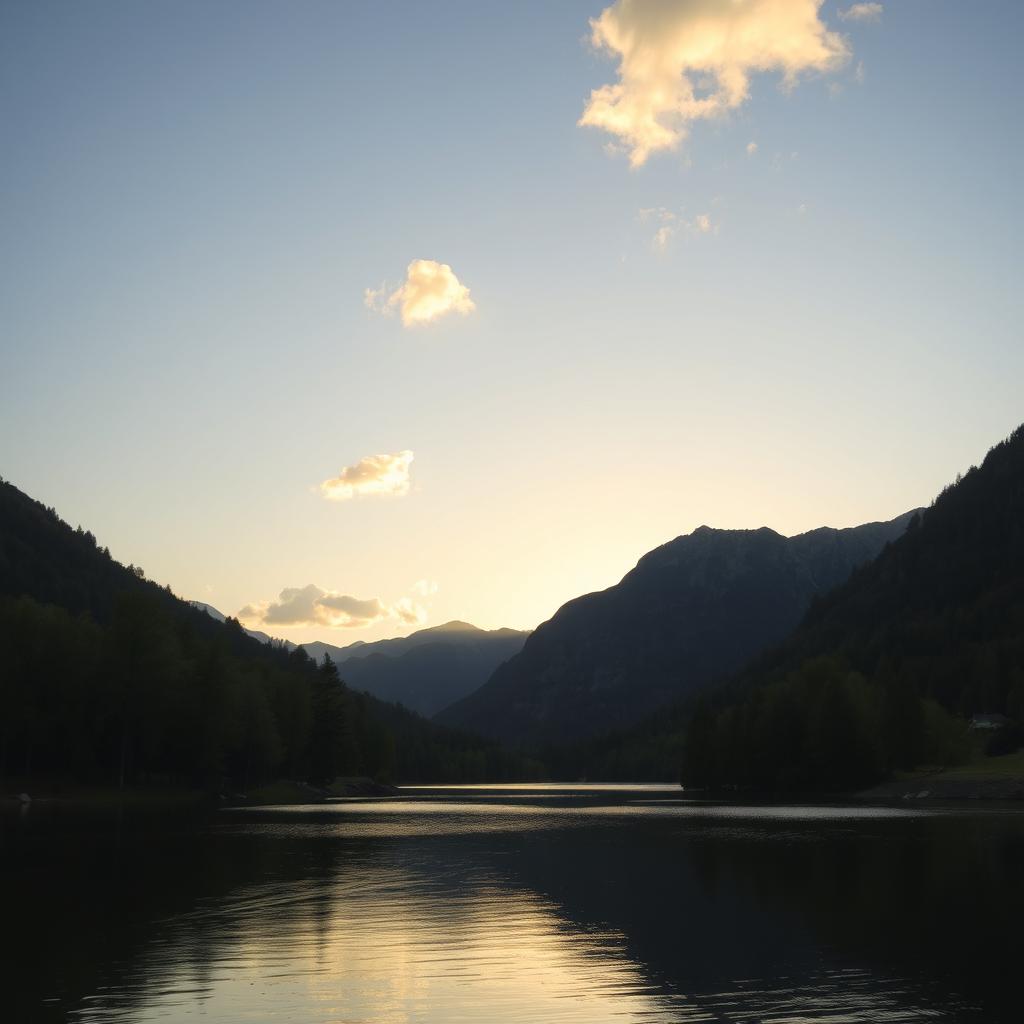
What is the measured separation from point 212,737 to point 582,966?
114m

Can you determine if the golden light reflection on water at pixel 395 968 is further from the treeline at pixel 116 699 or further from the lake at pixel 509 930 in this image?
the treeline at pixel 116 699

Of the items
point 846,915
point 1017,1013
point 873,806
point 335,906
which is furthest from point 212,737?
point 1017,1013

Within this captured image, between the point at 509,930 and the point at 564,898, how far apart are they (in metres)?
8.53

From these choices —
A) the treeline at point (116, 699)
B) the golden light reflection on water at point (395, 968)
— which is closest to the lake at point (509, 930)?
the golden light reflection on water at point (395, 968)

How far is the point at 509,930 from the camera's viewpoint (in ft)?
112

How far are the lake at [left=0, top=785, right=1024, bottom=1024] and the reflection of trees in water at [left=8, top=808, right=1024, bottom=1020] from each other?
0.48ft

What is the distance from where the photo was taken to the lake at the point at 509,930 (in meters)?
23.2

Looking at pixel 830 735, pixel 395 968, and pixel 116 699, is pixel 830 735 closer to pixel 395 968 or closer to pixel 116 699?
pixel 116 699

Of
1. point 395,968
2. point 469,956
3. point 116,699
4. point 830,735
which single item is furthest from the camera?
point 830,735

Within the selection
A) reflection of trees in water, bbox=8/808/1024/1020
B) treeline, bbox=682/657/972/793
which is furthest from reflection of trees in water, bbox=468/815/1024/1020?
treeline, bbox=682/657/972/793

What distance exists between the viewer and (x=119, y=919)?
34.5 meters

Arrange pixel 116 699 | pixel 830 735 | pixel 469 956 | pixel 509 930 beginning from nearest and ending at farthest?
pixel 469 956
pixel 509 930
pixel 116 699
pixel 830 735

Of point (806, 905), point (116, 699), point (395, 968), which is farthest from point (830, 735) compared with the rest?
point (395, 968)

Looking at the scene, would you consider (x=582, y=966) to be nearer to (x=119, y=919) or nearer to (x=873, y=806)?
(x=119, y=919)
